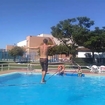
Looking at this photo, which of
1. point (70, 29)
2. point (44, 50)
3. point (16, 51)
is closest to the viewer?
point (44, 50)

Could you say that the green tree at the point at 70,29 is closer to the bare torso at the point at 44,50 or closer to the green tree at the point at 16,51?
the green tree at the point at 16,51

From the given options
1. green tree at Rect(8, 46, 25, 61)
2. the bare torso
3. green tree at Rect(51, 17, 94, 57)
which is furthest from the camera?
green tree at Rect(8, 46, 25, 61)

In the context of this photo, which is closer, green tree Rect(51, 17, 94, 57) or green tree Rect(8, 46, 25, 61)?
green tree Rect(51, 17, 94, 57)

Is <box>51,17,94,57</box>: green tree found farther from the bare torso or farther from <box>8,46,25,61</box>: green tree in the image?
the bare torso

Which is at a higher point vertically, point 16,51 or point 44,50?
point 16,51

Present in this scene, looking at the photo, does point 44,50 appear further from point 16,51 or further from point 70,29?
point 16,51

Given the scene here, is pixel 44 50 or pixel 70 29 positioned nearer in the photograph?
pixel 44 50

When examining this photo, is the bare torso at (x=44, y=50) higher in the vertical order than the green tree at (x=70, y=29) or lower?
lower

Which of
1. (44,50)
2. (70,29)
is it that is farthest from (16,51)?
(44,50)

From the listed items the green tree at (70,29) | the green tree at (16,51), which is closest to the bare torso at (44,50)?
the green tree at (70,29)

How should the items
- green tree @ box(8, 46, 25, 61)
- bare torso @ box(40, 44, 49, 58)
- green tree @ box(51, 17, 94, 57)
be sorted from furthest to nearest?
green tree @ box(8, 46, 25, 61)
green tree @ box(51, 17, 94, 57)
bare torso @ box(40, 44, 49, 58)

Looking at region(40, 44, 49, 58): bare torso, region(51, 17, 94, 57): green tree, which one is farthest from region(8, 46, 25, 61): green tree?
region(40, 44, 49, 58): bare torso

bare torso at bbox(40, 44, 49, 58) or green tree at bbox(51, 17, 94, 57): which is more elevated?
green tree at bbox(51, 17, 94, 57)

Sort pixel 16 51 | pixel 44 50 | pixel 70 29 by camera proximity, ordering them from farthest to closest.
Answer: pixel 16 51 → pixel 70 29 → pixel 44 50
